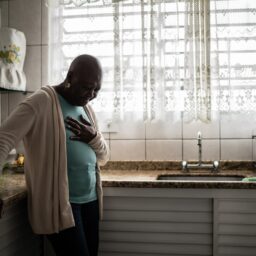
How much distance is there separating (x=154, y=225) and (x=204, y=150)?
0.68 meters

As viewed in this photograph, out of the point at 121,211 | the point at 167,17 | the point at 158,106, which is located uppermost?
the point at 167,17

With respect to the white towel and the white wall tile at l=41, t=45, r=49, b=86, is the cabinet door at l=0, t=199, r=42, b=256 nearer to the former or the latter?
the white towel

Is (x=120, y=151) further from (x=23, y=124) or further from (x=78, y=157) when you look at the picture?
(x=23, y=124)

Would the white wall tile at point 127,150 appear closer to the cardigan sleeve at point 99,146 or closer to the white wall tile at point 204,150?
the white wall tile at point 204,150

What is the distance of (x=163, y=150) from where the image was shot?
6.94 ft

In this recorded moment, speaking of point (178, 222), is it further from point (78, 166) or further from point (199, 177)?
point (78, 166)

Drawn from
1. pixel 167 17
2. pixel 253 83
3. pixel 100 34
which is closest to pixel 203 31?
pixel 167 17

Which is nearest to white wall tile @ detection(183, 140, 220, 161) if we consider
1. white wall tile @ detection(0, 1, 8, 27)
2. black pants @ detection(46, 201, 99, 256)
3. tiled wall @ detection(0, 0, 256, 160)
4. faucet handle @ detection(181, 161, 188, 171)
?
tiled wall @ detection(0, 0, 256, 160)

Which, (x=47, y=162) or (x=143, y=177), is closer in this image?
(x=47, y=162)

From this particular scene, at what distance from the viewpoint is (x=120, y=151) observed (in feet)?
7.03

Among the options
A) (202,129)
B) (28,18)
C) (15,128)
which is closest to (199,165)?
(202,129)

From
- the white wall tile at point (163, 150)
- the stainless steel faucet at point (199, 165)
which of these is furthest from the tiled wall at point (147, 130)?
the stainless steel faucet at point (199, 165)

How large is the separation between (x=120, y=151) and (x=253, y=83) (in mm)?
905

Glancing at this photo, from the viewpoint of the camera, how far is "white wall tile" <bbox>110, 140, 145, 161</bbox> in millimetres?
2129
